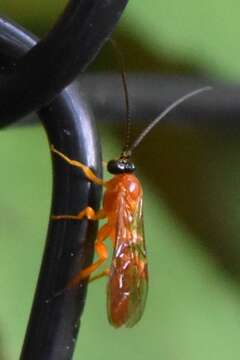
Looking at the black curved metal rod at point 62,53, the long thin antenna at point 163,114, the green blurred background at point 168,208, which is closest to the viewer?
the black curved metal rod at point 62,53

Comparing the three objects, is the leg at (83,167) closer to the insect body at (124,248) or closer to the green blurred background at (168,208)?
the insect body at (124,248)

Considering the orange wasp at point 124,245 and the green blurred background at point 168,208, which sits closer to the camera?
the orange wasp at point 124,245

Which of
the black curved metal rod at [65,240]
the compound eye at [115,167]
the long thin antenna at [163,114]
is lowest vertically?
the black curved metal rod at [65,240]

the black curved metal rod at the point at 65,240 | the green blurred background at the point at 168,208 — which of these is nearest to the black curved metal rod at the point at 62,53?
the black curved metal rod at the point at 65,240

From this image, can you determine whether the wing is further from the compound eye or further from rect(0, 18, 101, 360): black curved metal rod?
rect(0, 18, 101, 360): black curved metal rod

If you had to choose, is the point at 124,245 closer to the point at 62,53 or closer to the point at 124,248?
the point at 124,248

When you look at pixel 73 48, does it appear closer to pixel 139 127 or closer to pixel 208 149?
pixel 139 127

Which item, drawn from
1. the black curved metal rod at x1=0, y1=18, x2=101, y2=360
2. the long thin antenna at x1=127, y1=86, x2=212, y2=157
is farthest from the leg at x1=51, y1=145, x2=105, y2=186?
the long thin antenna at x1=127, y1=86, x2=212, y2=157
